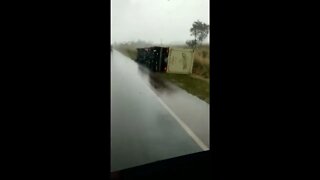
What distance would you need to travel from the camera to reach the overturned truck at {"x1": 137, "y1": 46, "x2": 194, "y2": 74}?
7.52 ft

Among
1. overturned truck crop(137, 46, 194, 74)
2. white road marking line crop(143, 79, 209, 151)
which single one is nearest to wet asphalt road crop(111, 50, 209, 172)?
white road marking line crop(143, 79, 209, 151)

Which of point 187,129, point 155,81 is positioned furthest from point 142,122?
point 187,129

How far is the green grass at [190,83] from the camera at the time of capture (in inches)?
96.5

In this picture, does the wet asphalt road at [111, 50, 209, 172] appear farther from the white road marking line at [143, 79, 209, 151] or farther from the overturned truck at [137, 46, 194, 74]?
the overturned truck at [137, 46, 194, 74]

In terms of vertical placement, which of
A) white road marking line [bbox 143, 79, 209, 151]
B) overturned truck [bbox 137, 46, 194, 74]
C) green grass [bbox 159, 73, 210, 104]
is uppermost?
overturned truck [bbox 137, 46, 194, 74]

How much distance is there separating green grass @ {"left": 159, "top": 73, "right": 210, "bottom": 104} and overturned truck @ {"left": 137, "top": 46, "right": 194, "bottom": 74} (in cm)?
5

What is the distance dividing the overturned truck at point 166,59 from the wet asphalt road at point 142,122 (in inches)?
4.8

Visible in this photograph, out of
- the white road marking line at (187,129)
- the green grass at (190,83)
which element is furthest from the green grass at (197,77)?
the white road marking line at (187,129)
